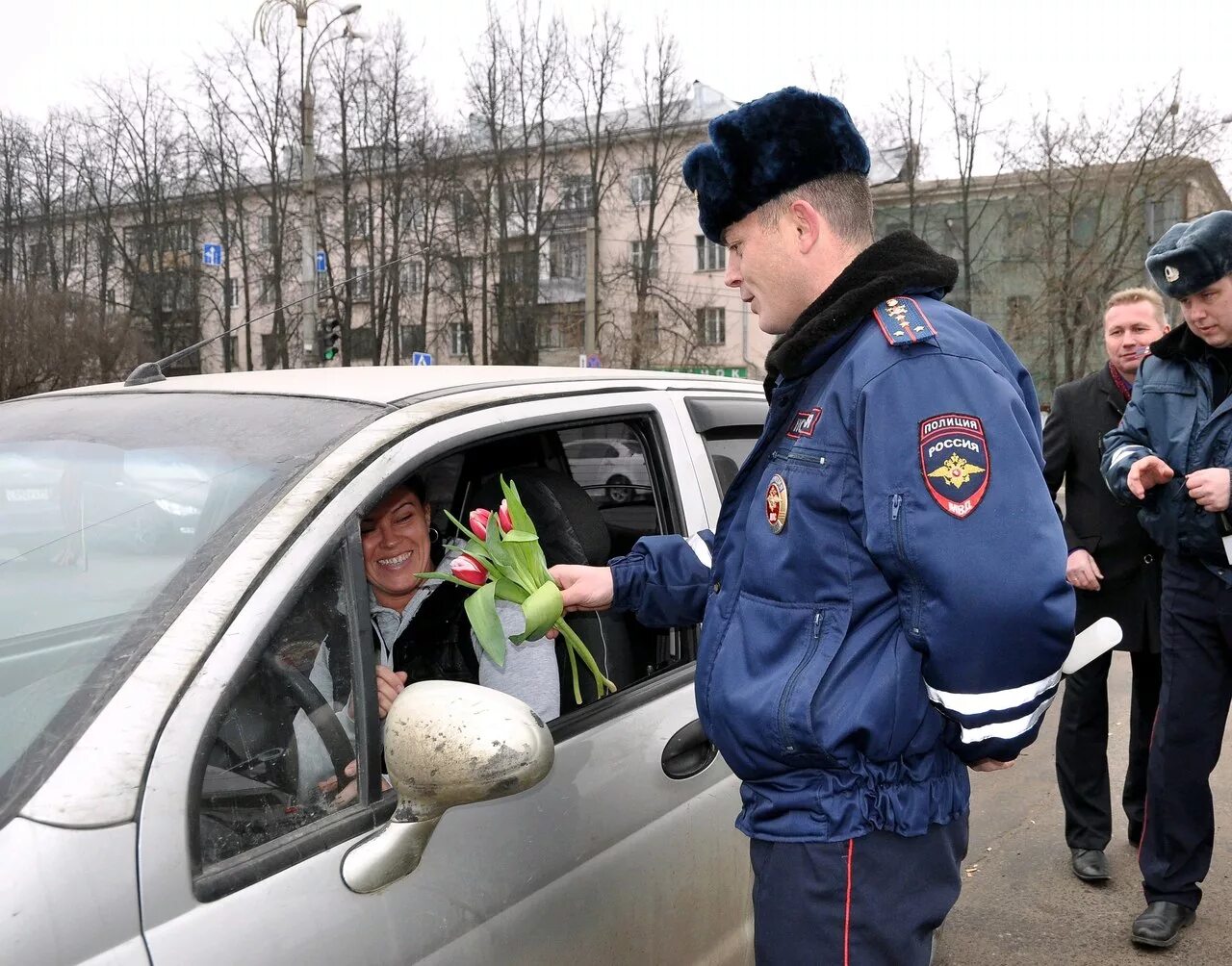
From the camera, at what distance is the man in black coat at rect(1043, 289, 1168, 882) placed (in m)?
3.78

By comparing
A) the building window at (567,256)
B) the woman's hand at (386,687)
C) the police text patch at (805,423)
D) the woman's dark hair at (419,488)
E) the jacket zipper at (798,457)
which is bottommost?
the woman's hand at (386,687)

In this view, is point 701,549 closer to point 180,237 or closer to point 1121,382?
point 1121,382

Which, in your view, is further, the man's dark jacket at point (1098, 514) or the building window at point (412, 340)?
the building window at point (412, 340)

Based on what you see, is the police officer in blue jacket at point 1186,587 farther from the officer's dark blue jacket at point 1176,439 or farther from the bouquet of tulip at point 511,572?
the bouquet of tulip at point 511,572

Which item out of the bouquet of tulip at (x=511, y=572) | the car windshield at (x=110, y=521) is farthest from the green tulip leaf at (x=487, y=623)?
the car windshield at (x=110, y=521)

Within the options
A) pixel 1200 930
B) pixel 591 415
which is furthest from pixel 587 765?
pixel 1200 930

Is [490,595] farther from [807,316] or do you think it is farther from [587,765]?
[807,316]

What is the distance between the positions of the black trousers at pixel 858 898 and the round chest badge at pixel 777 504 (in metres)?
0.49

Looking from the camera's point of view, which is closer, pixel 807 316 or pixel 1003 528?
pixel 1003 528

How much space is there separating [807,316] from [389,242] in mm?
38856

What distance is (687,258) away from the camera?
43875 mm

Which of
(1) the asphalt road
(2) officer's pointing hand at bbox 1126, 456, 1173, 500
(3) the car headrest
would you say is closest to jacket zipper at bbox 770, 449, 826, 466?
(3) the car headrest

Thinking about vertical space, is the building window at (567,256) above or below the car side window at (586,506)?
above

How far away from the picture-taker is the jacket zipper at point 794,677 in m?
1.57
